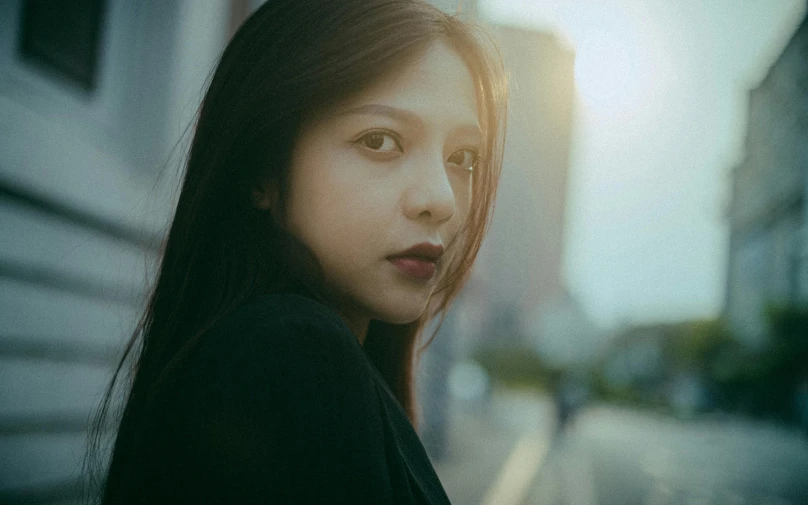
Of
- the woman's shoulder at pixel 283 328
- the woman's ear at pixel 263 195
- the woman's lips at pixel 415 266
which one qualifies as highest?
the woman's ear at pixel 263 195

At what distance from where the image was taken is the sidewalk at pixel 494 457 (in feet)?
16.2

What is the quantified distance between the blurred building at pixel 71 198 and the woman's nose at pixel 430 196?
42.4 inches

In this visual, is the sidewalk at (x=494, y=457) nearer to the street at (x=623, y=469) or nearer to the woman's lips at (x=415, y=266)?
the street at (x=623, y=469)

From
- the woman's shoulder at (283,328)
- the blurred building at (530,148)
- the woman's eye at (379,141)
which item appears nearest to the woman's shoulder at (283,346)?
the woman's shoulder at (283,328)

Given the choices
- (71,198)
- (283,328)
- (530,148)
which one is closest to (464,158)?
(283,328)

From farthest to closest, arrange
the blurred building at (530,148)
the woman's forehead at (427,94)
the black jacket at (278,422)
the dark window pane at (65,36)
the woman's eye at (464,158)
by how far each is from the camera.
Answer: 1. the dark window pane at (65,36)
2. the blurred building at (530,148)
3. the woman's eye at (464,158)
4. the woman's forehead at (427,94)
5. the black jacket at (278,422)

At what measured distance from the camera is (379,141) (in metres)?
0.96

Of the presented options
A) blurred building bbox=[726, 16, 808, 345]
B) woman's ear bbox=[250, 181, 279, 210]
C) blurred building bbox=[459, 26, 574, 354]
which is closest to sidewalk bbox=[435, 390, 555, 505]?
woman's ear bbox=[250, 181, 279, 210]

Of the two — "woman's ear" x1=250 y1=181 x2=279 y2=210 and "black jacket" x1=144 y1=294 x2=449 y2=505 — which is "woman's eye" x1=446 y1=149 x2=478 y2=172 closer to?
"woman's ear" x1=250 y1=181 x2=279 y2=210

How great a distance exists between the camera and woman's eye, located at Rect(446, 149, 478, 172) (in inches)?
43.3

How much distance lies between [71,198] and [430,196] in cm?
196

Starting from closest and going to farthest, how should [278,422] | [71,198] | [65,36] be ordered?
[278,422]
[71,198]
[65,36]

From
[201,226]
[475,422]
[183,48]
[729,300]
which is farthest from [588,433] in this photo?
[201,226]

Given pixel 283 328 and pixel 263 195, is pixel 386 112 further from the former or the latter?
pixel 283 328
